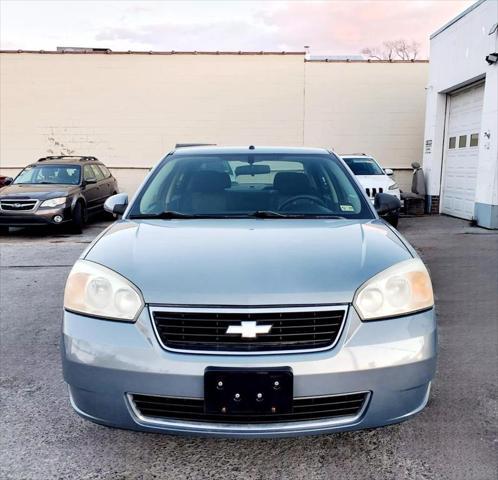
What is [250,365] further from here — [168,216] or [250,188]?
[250,188]

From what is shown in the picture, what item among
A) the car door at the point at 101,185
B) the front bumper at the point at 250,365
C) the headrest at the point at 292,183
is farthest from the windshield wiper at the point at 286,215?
the car door at the point at 101,185

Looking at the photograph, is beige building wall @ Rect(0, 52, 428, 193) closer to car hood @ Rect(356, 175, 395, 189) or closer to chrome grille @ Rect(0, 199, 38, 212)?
car hood @ Rect(356, 175, 395, 189)

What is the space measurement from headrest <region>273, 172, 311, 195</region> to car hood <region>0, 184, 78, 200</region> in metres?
7.15

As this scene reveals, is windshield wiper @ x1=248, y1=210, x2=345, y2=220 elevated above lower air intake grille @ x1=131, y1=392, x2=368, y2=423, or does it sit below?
above

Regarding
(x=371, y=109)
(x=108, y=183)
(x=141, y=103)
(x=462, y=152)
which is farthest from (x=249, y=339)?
(x=141, y=103)

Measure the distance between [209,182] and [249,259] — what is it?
1.32 m

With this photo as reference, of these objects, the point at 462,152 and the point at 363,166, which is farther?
the point at 462,152

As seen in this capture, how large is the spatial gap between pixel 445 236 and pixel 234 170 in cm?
672

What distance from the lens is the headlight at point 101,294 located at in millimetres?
2082

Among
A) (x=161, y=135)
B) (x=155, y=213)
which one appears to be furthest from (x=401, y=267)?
(x=161, y=135)

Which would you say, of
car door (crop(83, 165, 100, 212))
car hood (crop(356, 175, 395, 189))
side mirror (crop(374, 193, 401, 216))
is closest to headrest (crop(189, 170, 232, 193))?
side mirror (crop(374, 193, 401, 216))

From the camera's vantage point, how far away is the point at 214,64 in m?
15.7

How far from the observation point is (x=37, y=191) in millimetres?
9516

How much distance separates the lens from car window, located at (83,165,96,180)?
10.8m
